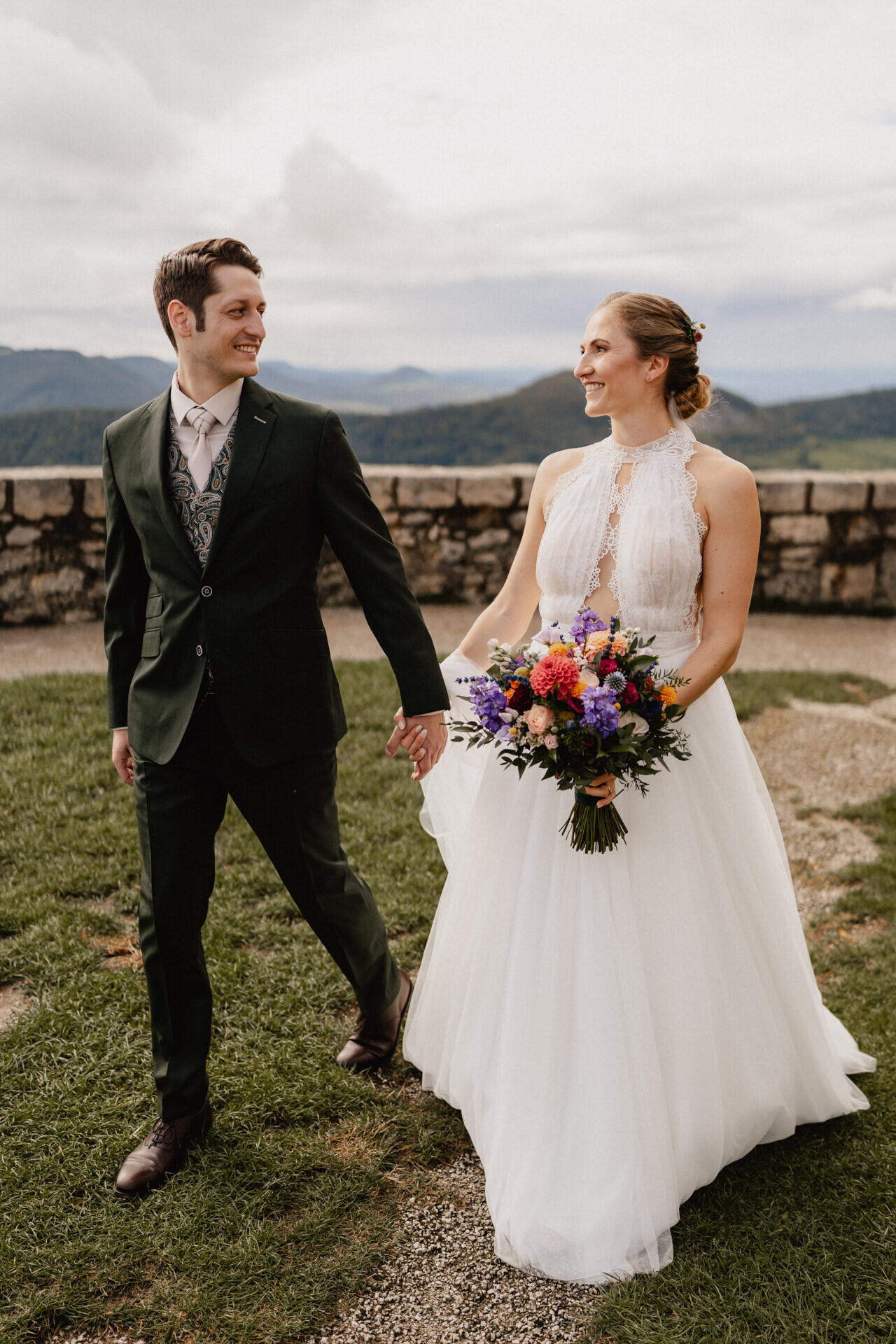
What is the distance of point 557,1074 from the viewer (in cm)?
244

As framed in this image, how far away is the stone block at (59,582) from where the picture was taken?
8156 mm

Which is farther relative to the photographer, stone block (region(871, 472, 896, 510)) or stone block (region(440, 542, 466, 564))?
stone block (region(440, 542, 466, 564))

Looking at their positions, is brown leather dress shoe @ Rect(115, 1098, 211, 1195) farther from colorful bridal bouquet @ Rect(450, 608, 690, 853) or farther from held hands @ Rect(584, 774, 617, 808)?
held hands @ Rect(584, 774, 617, 808)

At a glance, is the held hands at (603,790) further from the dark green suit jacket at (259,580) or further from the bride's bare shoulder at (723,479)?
the bride's bare shoulder at (723,479)

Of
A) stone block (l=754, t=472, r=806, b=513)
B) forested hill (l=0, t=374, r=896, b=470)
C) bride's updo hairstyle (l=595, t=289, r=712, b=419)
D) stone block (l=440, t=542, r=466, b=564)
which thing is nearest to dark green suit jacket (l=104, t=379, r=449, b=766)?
bride's updo hairstyle (l=595, t=289, r=712, b=419)

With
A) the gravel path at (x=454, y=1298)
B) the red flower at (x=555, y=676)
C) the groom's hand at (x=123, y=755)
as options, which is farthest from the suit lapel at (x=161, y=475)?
the gravel path at (x=454, y=1298)

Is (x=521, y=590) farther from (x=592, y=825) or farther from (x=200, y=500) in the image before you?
(x=200, y=500)

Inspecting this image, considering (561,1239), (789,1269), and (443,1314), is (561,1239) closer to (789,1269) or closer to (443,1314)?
(443,1314)

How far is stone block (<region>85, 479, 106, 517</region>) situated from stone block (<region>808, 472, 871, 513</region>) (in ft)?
20.9

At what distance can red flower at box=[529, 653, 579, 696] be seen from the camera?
7.18 ft

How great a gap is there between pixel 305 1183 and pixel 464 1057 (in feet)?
1.82

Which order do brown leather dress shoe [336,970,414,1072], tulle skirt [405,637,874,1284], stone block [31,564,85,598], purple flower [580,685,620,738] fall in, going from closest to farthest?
purple flower [580,685,620,738], tulle skirt [405,637,874,1284], brown leather dress shoe [336,970,414,1072], stone block [31,564,85,598]

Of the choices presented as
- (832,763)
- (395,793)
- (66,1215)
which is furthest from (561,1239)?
(832,763)

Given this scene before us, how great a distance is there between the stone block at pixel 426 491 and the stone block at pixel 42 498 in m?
2.90
